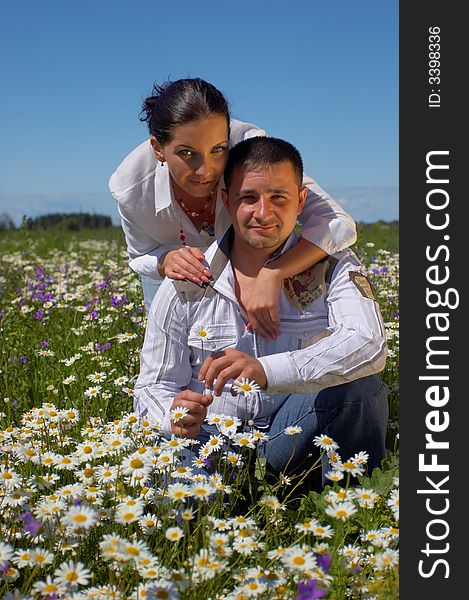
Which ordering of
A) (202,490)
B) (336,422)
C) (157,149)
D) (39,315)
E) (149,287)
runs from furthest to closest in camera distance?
(39,315) → (149,287) → (157,149) → (336,422) → (202,490)

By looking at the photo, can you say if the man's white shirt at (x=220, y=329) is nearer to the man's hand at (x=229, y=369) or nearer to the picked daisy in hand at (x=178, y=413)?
the picked daisy in hand at (x=178, y=413)

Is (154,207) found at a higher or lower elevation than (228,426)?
higher

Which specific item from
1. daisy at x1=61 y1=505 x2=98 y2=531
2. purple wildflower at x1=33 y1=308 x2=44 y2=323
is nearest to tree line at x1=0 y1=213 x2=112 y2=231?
purple wildflower at x1=33 y1=308 x2=44 y2=323

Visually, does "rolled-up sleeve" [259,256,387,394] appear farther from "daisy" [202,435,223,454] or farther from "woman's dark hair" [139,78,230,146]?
"woman's dark hair" [139,78,230,146]

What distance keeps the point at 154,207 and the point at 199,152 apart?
0.86m

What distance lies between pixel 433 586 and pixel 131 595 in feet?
2.67

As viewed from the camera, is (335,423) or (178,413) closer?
(178,413)

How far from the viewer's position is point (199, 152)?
3.18 metres

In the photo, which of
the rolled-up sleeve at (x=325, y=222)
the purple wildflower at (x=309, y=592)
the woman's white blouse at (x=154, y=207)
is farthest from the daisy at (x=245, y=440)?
the woman's white blouse at (x=154, y=207)

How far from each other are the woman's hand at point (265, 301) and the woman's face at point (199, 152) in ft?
1.60

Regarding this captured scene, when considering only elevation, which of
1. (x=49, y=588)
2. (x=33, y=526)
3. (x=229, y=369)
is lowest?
(x=49, y=588)

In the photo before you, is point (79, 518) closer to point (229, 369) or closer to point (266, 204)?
point (229, 369)

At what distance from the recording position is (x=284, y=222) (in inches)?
119

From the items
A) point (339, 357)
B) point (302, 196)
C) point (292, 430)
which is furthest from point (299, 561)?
point (302, 196)
